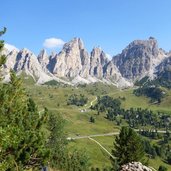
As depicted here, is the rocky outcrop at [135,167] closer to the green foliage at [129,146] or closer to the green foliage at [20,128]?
the green foliage at [20,128]

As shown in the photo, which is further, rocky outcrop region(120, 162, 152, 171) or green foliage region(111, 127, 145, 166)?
green foliage region(111, 127, 145, 166)

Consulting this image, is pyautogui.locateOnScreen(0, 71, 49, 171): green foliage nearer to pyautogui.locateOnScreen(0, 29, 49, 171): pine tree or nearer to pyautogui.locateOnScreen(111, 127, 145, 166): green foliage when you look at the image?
pyautogui.locateOnScreen(0, 29, 49, 171): pine tree

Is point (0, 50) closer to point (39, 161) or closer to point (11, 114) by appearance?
point (11, 114)

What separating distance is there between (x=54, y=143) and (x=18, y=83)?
361ft

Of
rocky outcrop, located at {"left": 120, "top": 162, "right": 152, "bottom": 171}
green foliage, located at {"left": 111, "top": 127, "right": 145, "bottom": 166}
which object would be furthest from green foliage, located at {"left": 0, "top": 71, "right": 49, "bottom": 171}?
green foliage, located at {"left": 111, "top": 127, "right": 145, "bottom": 166}

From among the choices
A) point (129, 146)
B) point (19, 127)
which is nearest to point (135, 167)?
point (19, 127)

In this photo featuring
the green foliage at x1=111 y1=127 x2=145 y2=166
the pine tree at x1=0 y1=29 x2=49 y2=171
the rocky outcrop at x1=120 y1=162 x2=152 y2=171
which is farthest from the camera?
the green foliage at x1=111 y1=127 x2=145 y2=166

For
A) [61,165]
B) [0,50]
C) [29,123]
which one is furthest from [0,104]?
[61,165]

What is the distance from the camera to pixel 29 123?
158 feet

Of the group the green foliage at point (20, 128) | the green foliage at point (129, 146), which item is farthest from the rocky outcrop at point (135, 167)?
the green foliage at point (129, 146)

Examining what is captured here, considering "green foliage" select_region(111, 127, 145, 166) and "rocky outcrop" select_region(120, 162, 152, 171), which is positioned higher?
"rocky outcrop" select_region(120, 162, 152, 171)

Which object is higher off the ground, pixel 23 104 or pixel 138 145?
pixel 23 104

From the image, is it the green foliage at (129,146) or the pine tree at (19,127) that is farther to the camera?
the green foliage at (129,146)

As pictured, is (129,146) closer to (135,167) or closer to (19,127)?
(19,127)
